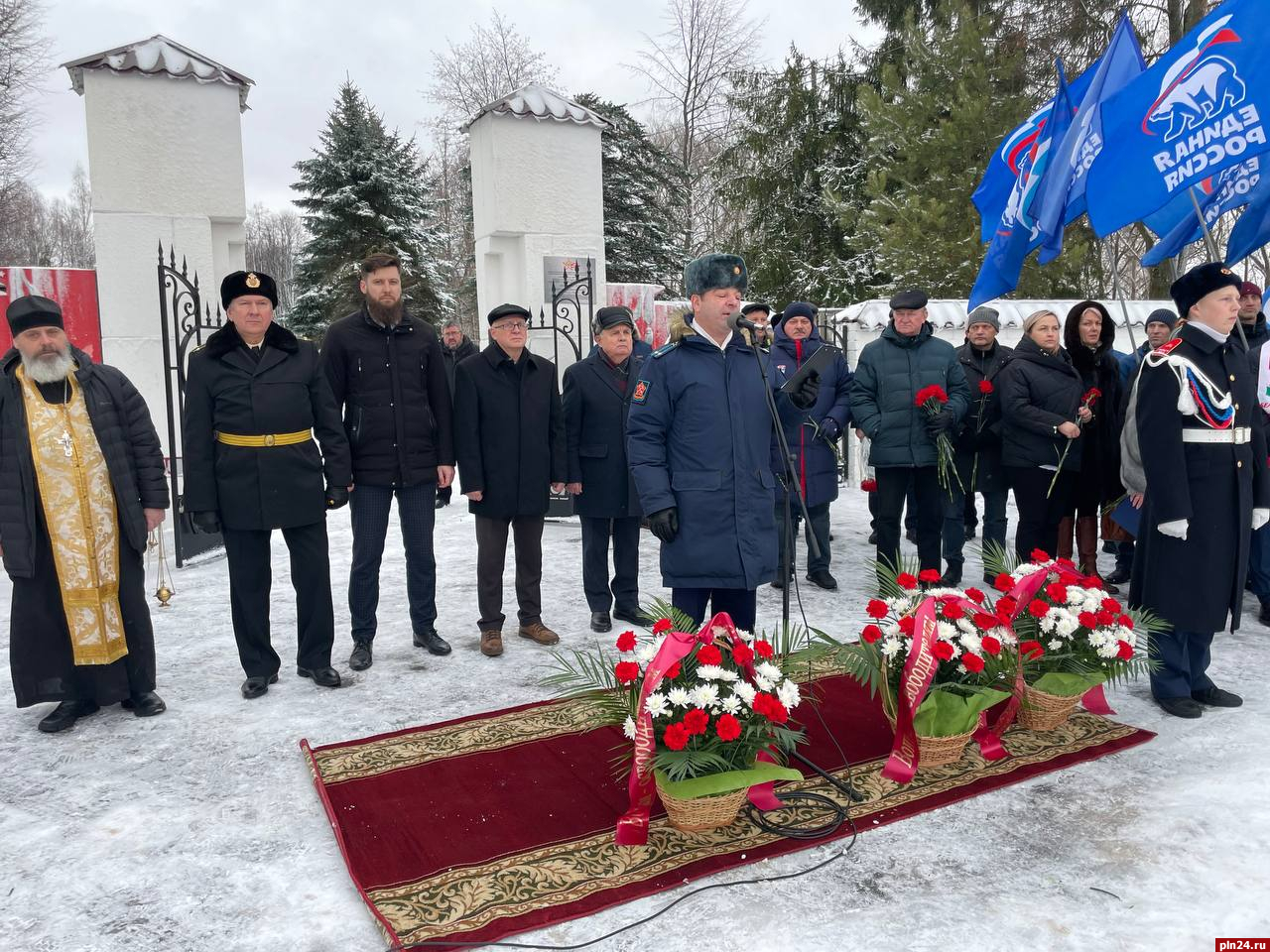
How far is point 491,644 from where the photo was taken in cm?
508

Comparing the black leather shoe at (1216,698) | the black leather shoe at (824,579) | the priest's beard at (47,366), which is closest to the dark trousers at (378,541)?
the priest's beard at (47,366)

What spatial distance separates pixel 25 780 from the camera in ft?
11.8

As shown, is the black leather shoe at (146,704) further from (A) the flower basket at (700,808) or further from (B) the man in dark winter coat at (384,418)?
(A) the flower basket at (700,808)

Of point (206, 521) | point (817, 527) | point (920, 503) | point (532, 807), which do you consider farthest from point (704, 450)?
point (817, 527)

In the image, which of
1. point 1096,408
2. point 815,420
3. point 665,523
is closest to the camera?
point 665,523

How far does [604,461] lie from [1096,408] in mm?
3292

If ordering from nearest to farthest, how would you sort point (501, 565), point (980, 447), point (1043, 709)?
point (1043, 709)
point (501, 565)
point (980, 447)

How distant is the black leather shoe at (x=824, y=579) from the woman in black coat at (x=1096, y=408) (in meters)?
1.58

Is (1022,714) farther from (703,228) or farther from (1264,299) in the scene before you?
(703,228)

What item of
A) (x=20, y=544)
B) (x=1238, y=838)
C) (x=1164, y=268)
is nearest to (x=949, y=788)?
(x=1238, y=838)

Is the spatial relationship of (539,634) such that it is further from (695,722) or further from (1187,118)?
(1187,118)

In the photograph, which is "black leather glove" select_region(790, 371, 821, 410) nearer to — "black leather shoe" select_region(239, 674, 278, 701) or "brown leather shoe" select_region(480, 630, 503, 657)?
"brown leather shoe" select_region(480, 630, 503, 657)

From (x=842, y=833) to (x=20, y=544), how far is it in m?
3.72

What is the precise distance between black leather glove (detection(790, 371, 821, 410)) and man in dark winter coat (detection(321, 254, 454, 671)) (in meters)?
2.19
